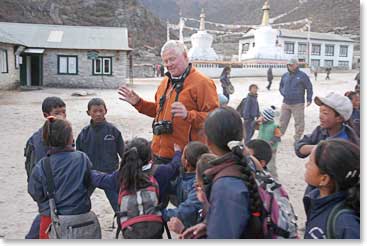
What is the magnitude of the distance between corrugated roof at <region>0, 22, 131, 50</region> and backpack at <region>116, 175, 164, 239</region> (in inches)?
378

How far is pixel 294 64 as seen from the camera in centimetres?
455

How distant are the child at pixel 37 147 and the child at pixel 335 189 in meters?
1.18

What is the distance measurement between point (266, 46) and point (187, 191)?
68.3 ft

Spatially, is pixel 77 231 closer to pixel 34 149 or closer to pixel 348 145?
pixel 34 149

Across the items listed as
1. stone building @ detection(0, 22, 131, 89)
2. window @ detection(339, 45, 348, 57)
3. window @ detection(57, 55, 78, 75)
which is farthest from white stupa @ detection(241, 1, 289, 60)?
window @ detection(57, 55, 78, 75)

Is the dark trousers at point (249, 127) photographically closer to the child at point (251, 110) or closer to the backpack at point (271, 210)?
the child at point (251, 110)

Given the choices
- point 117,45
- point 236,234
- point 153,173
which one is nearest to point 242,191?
point 236,234

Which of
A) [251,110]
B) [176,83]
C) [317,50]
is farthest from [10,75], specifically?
[317,50]

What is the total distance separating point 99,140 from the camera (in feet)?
7.89

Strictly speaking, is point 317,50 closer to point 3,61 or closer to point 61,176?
point 3,61

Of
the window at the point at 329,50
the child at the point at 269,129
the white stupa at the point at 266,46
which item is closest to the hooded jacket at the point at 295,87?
the child at the point at 269,129

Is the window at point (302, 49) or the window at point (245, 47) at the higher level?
the window at point (245, 47)

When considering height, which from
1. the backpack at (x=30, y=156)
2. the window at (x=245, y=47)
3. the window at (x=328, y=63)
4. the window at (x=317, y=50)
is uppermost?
the window at (x=245, y=47)

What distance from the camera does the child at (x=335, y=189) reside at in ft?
3.65
